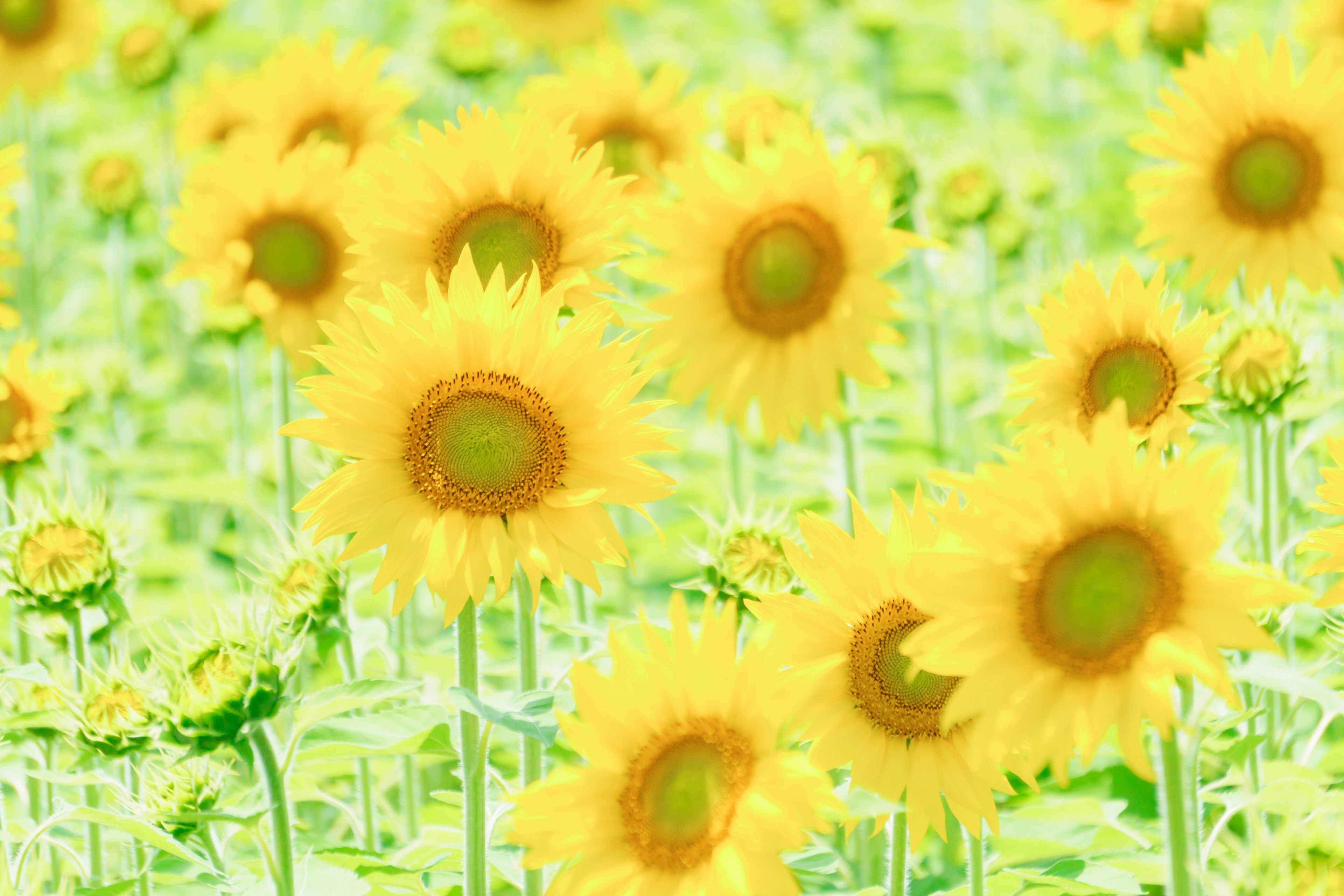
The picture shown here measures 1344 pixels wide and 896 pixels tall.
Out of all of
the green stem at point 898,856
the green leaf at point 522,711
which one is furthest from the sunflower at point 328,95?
the green stem at point 898,856

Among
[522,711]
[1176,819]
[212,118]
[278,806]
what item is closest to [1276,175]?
[1176,819]

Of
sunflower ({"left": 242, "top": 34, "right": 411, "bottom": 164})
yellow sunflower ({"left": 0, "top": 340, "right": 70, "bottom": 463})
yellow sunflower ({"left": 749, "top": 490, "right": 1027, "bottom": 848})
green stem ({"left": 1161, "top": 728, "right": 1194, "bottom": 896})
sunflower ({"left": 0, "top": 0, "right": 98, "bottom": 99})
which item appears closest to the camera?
green stem ({"left": 1161, "top": 728, "right": 1194, "bottom": 896})

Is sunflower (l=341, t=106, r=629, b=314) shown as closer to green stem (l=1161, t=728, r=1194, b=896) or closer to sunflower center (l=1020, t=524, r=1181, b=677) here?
sunflower center (l=1020, t=524, r=1181, b=677)

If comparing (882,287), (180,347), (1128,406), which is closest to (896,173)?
Answer: (882,287)

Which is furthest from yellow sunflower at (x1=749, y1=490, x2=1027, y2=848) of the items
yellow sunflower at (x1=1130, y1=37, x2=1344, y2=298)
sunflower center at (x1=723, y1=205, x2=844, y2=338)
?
yellow sunflower at (x1=1130, y1=37, x2=1344, y2=298)

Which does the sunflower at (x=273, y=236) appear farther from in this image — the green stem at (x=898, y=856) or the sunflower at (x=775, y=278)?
the green stem at (x=898, y=856)

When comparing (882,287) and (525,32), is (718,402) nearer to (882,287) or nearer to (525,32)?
(882,287)
